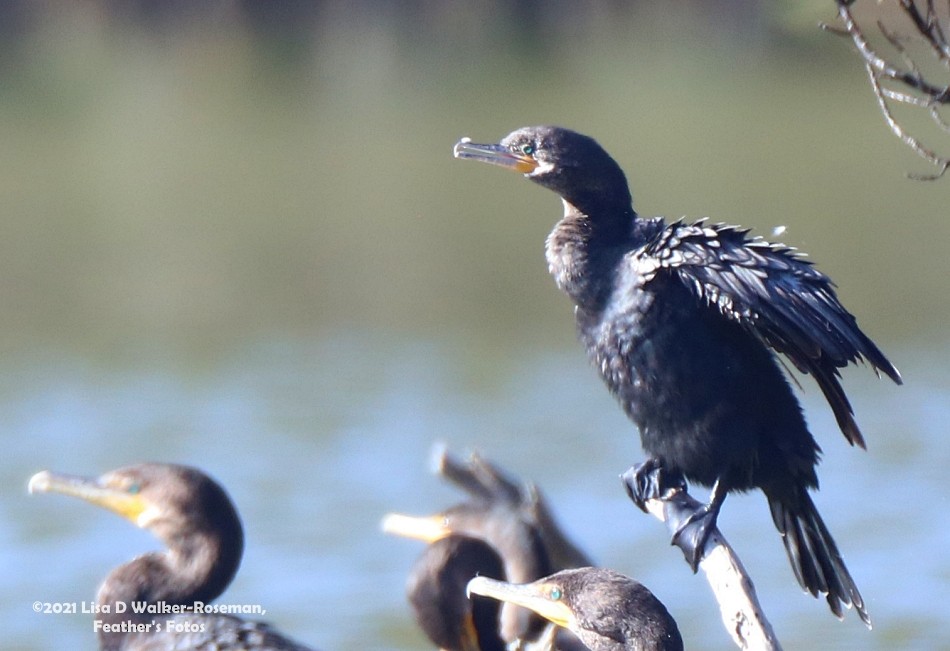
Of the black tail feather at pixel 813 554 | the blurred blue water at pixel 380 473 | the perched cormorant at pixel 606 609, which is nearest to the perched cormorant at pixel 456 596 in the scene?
the black tail feather at pixel 813 554

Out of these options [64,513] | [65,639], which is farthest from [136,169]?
[65,639]

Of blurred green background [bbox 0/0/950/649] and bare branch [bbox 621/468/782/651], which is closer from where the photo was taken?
bare branch [bbox 621/468/782/651]

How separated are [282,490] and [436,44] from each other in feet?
42.4

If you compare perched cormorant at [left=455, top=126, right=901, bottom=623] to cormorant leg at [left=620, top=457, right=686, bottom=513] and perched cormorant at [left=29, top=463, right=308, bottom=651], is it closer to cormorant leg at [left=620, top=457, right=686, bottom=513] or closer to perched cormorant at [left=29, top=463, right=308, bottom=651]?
cormorant leg at [left=620, top=457, right=686, bottom=513]

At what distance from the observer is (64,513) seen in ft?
33.3

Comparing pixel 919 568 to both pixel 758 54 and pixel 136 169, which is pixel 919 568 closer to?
pixel 136 169

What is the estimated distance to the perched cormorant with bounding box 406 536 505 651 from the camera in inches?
201

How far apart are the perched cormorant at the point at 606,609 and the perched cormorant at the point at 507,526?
175cm

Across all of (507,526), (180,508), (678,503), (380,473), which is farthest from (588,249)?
(380,473)

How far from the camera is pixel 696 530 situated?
3.95m

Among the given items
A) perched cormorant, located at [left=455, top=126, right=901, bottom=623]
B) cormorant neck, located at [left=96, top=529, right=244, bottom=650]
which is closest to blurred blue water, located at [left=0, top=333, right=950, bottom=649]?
cormorant neck, located at [left=96, top=529, right=244, bottom=650]

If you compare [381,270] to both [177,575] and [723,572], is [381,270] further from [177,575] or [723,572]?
[723,572]

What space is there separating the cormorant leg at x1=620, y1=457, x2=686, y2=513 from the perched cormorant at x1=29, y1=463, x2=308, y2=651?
0.85 metres

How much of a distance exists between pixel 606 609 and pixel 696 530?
1.36 feet
